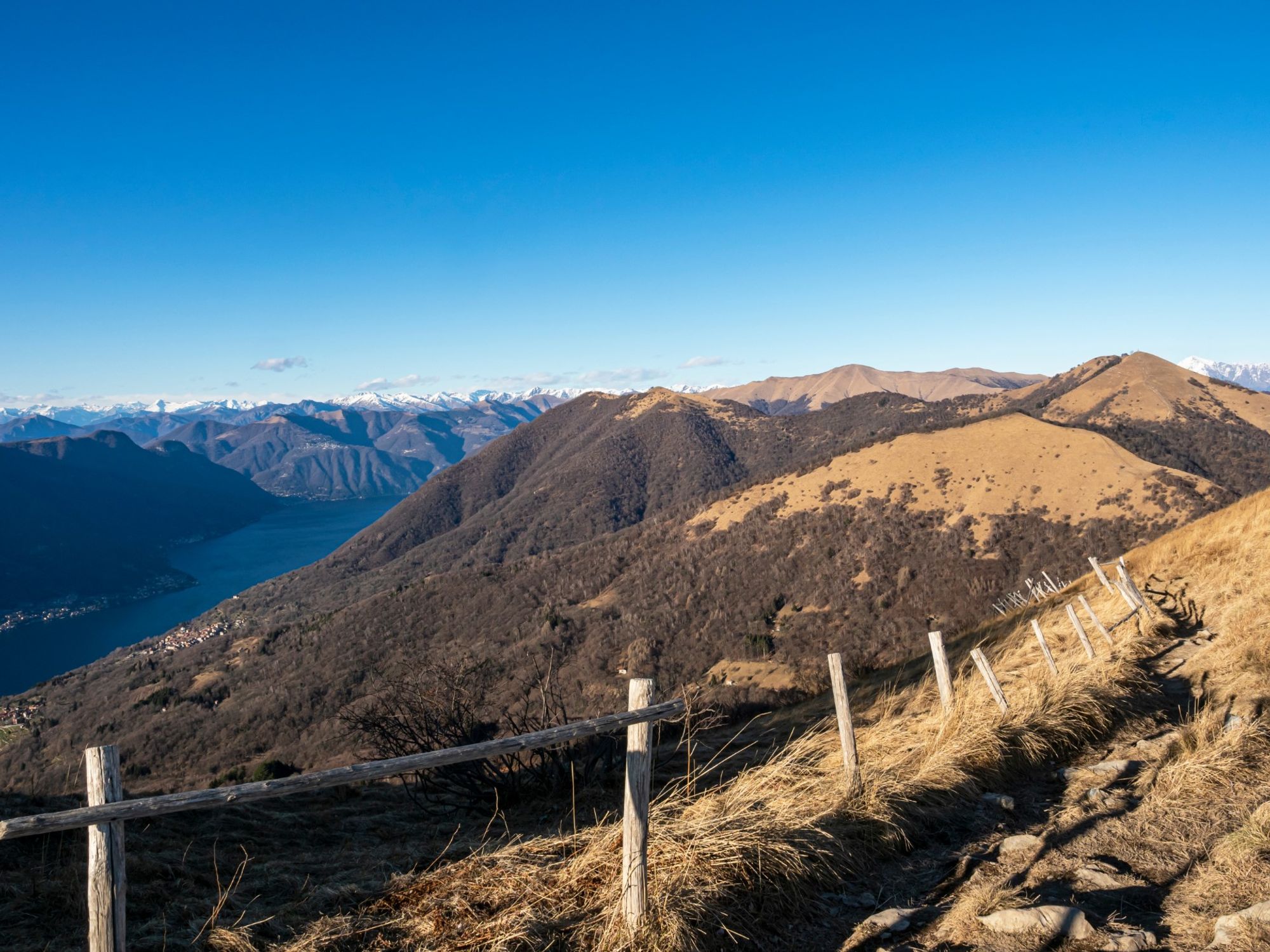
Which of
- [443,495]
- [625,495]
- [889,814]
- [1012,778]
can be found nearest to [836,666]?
[889,814]

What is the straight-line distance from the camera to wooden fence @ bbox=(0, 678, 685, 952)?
3305 millimetres

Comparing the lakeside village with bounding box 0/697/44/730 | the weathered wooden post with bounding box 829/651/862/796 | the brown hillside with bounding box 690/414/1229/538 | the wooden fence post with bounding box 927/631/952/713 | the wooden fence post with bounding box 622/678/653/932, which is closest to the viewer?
the wooden fence post with bounding box 622/678/653/932

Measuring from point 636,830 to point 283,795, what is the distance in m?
2.23

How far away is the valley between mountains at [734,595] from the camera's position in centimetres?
5341

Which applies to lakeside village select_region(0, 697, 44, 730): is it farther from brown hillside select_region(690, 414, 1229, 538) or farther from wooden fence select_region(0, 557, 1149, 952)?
wooden fence select_region(0, 557, 1149, 952)

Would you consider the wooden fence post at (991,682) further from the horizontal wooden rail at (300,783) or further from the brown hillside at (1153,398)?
the brown hillside at (1153,398)

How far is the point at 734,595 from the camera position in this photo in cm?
6688

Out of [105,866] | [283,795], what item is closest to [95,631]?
[283,795]

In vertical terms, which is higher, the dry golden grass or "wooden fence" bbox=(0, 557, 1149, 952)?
"wooden fence" bbox=(0, 557, 1149, 952)

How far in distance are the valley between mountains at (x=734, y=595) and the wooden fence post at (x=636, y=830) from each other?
2034 cm

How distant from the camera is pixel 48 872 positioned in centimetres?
607

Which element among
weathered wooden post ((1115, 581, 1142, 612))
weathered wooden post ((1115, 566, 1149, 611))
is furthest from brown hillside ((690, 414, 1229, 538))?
weathered wooden post ((1115, 566, 1149, 611))

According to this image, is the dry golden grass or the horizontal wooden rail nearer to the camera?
the horizontal wooden rail

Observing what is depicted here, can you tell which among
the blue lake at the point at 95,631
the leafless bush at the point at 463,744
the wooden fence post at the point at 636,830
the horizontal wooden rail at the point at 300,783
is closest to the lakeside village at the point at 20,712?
the blue lake at the point at 95,631
